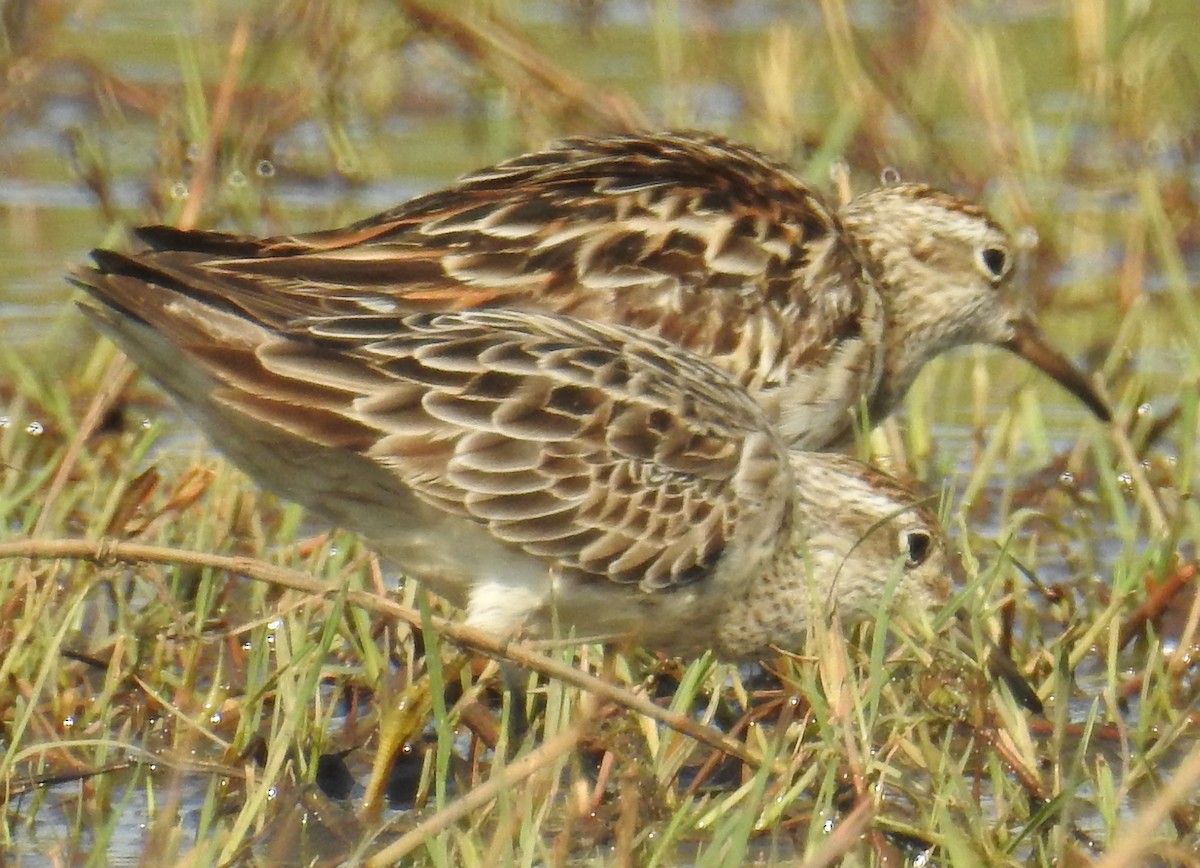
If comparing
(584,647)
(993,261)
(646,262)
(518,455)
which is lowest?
(584,647)

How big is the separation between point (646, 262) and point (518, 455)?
3.48ft

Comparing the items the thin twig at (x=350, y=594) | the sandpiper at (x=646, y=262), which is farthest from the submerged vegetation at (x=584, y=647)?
the sandpiper at (x=646, y=262)

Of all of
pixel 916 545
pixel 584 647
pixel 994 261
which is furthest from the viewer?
pixel 994 261

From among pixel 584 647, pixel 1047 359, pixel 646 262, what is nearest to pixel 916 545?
pixel 584 647

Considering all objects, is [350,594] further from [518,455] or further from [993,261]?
[993,261]

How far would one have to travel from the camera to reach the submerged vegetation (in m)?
5.07

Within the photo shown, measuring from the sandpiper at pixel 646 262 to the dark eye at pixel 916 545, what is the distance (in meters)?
0.60

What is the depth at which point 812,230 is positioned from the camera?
7.03 metres

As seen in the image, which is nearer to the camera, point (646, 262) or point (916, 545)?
point (916, 545)

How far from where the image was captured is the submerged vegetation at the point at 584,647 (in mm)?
5066

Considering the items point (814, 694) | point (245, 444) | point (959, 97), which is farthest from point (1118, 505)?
point (959, 97)

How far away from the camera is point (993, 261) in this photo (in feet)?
25.5

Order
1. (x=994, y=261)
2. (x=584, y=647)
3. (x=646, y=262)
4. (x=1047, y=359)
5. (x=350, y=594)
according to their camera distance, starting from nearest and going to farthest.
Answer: (x=350, y=594)
(x=584, y=647)
(x=646, y=262)
(x=994, y=261)
(x=1047, y=359)

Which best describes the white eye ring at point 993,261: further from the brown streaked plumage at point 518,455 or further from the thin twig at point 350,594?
the thin twig at point 350,594
